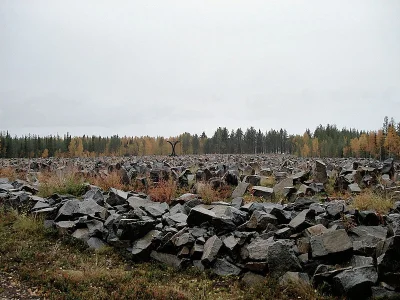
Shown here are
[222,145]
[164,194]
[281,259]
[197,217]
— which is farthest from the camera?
[222,145]

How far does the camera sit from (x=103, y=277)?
6676mm

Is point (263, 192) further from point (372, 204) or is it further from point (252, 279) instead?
point (252, 279)

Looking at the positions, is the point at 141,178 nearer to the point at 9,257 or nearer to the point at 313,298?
the point at 9,257

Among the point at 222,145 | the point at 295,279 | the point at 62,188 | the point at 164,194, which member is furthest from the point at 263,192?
the point at 222,145

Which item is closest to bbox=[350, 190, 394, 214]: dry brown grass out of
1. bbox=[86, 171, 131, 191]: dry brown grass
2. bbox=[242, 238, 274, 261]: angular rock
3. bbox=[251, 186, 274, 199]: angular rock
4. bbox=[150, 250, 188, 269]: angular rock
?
bbox=[251, 186, 274, 199]: angular rock

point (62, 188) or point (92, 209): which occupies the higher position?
point (62, 188)

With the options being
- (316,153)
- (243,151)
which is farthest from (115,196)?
(243,151)

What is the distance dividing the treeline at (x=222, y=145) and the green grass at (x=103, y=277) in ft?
278

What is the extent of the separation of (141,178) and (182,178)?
190 centimetres

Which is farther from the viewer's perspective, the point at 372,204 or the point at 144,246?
the point at 372,204

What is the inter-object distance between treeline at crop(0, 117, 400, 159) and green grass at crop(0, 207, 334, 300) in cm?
8474

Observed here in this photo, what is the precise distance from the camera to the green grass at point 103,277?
604cm

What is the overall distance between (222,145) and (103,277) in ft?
392

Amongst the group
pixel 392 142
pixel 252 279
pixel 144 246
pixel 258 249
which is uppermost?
pixel 392 142
